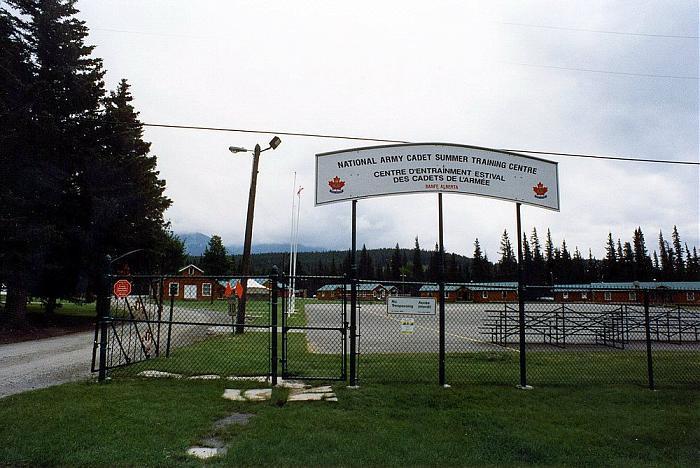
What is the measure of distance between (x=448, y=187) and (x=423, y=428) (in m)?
4.85

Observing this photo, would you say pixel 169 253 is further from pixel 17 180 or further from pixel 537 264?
pixel 537 264

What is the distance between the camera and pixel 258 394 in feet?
26.4

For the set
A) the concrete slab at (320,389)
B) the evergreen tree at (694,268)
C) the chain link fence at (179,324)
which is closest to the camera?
the concrete slab at (320,389)

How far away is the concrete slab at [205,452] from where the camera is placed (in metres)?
5.21

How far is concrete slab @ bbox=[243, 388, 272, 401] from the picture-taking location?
7770mm

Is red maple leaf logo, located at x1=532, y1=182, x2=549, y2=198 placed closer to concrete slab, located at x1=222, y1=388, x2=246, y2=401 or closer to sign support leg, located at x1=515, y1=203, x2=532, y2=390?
sign support leg, located at x1=515, y1=203, x2=532, y2=390

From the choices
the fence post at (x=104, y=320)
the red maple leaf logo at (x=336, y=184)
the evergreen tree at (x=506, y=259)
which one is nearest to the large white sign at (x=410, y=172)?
the red maple leaf logo at (x=336, y=184)

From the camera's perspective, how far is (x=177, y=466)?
4.90m

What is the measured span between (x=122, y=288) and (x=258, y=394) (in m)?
4.04

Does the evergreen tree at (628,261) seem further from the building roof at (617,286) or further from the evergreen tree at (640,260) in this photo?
the building roof at (617,286)

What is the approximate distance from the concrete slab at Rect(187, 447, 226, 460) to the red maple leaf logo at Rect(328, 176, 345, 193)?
210 inches

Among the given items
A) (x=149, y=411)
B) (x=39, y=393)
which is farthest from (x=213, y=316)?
(x=149, y=411)

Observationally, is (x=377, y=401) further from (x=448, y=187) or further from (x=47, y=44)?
(x=47, y=44)

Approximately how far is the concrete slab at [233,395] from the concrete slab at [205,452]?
2251 millimetres
